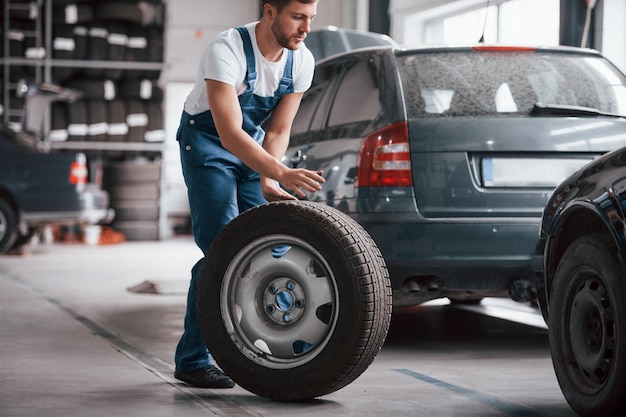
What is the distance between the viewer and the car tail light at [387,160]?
5.59m

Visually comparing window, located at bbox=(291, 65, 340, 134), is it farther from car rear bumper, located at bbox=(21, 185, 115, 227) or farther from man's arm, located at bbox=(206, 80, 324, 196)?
car rear bumper, located at bbox=(21, 185, 115, 227)

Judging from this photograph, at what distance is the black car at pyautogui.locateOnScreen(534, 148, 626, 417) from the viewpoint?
3660 millimetres

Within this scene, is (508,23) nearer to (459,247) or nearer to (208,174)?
(459,247)

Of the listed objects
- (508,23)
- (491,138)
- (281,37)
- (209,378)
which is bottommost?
(209,378)

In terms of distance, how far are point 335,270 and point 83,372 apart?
61.2 inches

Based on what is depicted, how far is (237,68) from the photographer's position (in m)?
4.46

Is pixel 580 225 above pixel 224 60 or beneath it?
beneath

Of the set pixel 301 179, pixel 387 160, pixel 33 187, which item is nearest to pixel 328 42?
pixel 387 160

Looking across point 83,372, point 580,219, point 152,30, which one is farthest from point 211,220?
point 152,30

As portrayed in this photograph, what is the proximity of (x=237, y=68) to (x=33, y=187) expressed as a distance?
32.5 feet

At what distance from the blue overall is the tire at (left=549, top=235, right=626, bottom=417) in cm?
142

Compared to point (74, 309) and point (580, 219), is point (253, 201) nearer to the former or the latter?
point (580, 219)

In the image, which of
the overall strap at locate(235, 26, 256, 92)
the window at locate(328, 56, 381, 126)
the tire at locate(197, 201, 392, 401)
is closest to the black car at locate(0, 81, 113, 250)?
the window at locate(328, 56, 381, 126)

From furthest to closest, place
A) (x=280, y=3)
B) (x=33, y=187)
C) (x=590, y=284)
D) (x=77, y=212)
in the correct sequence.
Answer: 1. (x=77, y=212)
2. (x=33, y=187)
3. (x=280, y=3)
4. (x=590, y=284)
